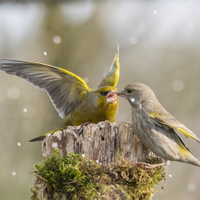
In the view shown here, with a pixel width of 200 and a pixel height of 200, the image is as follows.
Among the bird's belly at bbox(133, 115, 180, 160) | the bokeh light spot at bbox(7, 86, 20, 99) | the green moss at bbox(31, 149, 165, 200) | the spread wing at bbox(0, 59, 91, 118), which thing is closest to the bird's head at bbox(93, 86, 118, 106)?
the spread wing at bbox(0, 59, 91, 118)

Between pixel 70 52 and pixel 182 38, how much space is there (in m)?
3.07

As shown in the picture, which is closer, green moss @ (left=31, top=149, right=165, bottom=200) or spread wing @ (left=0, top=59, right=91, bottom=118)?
green moss @ (left=31, top=149, right=165, bottom=200)

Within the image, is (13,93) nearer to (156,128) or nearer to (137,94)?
(137,94)

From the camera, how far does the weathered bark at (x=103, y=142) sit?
2.44 metres

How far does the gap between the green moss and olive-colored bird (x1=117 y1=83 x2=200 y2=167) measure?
23cm

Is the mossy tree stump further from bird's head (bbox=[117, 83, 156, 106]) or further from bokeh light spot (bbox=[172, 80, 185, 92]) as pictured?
bokeh light spot (bbox=[172, 80, 185, 92])

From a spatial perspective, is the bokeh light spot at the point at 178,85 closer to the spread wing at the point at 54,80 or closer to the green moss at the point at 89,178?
the spread wing at the point at 54,80

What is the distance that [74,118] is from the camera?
3334 mm

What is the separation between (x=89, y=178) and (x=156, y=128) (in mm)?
740

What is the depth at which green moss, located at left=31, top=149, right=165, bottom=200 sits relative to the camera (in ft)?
7.30

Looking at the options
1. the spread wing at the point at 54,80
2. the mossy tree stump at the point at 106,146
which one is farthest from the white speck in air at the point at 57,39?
the mossy tree stump at the point at 106,146

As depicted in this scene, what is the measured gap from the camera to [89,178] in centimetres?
226

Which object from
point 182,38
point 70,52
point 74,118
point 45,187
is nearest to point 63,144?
point 45,187

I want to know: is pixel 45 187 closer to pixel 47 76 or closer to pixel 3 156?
pixel 47 76
